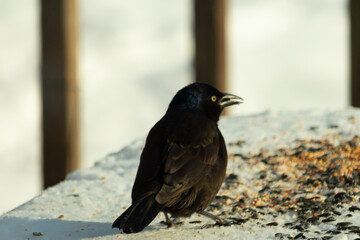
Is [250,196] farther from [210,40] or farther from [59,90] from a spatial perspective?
[59,90]

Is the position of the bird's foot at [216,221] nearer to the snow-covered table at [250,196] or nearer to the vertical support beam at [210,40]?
the snow-covered table at [250,196]

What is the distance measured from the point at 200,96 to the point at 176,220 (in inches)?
33.9

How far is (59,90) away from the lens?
6.57m

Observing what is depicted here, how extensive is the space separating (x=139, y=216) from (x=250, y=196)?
1.35m

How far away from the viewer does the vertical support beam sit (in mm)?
6426

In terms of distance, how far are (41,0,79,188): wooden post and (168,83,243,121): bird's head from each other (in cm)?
236

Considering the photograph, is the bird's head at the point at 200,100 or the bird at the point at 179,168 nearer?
the bird at the point at 179,168

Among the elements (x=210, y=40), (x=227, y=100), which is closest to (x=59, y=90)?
(x=210, y=40)

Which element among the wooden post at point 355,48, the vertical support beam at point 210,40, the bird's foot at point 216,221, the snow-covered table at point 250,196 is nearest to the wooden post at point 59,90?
the snow-covered table at point 250,196

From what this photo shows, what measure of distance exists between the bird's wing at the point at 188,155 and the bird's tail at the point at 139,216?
→ 53 millimetres

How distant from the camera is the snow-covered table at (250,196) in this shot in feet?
14.2

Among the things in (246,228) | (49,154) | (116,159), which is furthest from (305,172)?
(49,154)

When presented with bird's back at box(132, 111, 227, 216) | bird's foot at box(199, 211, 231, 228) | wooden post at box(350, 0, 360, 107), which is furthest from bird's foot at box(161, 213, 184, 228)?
wooden post at box(350, 0, 360, 107)

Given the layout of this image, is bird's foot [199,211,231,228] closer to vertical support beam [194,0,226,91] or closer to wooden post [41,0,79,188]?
vertical support beam [194,0,226,91]
